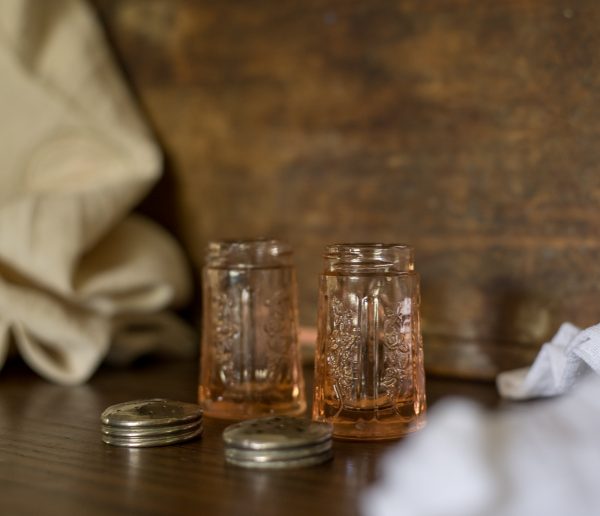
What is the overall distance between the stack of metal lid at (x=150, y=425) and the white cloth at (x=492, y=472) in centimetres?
24

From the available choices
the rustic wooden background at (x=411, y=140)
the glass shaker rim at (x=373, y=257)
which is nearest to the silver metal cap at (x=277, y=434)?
the glass shaker rim at (x=373, y=257)

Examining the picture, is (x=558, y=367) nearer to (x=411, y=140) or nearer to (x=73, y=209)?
(x=411, y=140)

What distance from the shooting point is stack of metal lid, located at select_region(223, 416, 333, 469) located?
0.75m

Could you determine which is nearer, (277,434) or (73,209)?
(277,434)

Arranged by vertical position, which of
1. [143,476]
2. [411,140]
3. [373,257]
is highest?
[411,140]

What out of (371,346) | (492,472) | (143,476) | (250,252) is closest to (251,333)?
(250,252)

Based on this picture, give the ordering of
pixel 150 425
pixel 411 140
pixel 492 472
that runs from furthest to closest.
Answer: pixel 411 140, pixel 150 425, pixel 492 472

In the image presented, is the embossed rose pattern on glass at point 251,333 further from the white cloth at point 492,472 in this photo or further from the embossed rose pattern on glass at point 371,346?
Result: the white cloth at point 492,472

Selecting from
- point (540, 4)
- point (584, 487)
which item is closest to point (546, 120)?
point (540, 4)

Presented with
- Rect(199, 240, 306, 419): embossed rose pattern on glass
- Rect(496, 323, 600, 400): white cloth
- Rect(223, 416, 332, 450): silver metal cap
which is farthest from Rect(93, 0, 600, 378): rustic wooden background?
Rect(223, 416, 332, 450): silver metal cap

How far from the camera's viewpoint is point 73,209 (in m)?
1.26

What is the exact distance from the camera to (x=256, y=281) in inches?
40.3

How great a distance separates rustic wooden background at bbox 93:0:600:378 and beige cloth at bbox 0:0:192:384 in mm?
104

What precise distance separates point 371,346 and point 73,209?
568 mm
